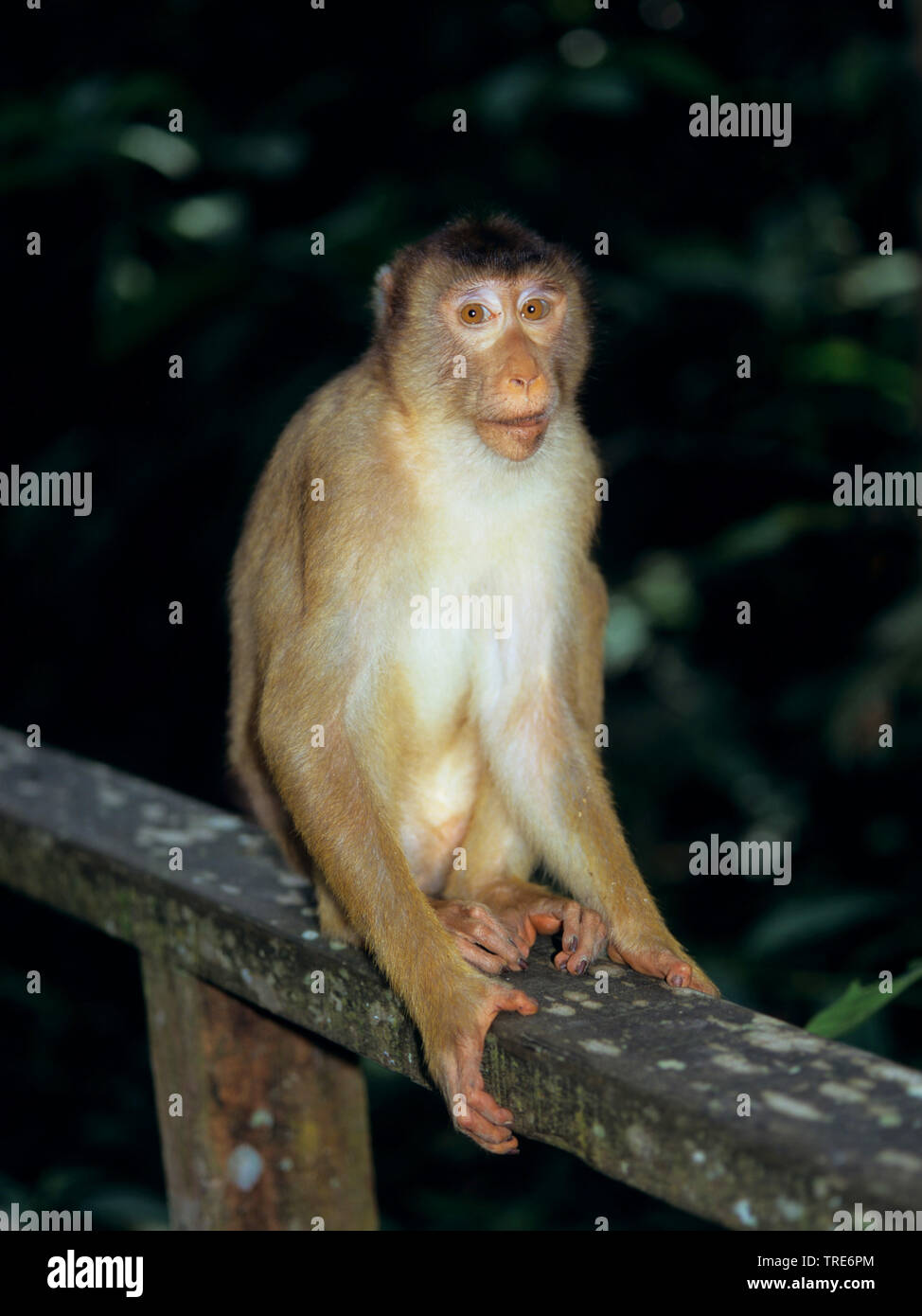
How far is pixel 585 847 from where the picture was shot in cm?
275

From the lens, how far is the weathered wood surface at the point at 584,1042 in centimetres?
152

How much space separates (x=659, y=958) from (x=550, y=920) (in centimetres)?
24

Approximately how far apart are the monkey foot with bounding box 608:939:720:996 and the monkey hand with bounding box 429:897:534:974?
0.53 feet

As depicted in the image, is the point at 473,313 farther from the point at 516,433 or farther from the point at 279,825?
the point at 279,825

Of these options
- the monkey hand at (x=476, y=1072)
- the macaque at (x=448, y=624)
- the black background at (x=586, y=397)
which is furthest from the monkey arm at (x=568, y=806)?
the black background at (x=586, y=397)

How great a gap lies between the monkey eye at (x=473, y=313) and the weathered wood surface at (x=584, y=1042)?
1.09 meters

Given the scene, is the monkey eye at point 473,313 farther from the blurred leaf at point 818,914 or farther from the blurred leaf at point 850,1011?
the blurred leaf at point 818,914

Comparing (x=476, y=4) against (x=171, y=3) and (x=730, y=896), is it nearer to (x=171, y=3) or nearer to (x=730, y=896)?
(x=171, y=3)

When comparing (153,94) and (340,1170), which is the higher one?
(153,94)

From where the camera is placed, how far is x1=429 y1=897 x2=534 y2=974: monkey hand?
7.54ft

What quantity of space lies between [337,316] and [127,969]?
2.45 m

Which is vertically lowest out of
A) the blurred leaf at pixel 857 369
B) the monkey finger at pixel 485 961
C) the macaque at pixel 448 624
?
the monkey finger at pixel 485 961
